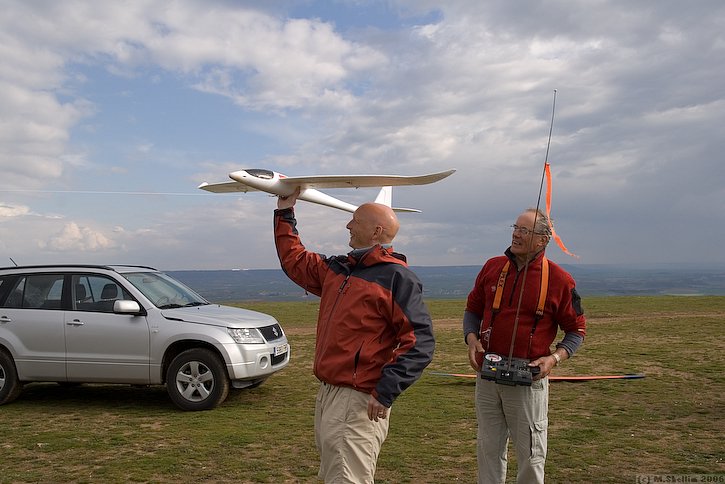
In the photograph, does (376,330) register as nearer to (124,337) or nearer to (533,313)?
(533,313)

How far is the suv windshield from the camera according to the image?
7.99 metres

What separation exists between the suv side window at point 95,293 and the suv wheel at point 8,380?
1.02 m

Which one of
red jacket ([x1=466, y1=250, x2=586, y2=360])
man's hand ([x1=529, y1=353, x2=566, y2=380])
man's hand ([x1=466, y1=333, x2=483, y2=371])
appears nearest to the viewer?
man's hand ([x1=529, y1=353, x2=566, y2=380])

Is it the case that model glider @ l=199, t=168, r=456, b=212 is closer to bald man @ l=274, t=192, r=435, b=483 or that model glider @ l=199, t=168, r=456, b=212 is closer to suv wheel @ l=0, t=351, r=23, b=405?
bald man @ l=274, t=192, r=435, b=483

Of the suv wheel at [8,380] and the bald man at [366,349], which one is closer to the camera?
the bald man at [366,349]

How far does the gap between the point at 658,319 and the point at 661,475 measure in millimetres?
13726

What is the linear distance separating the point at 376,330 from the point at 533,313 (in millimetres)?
1116

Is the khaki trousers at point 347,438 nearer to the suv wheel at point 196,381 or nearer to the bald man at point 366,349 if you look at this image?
the bald man at point 366,349

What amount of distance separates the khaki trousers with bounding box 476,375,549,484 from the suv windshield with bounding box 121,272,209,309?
5002mm

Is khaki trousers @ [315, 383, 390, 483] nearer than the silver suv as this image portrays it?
Yes

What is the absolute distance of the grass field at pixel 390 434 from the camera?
17.1 ft

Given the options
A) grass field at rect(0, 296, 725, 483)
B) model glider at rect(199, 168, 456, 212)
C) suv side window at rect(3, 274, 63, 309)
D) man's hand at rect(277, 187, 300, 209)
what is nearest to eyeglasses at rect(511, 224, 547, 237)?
model glider at rect(199, 168, 456, 212)

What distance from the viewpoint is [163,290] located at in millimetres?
8336

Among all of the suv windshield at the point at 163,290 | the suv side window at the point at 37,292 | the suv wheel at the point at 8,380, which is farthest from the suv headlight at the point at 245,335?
the suv wheel at the point at 8,380
